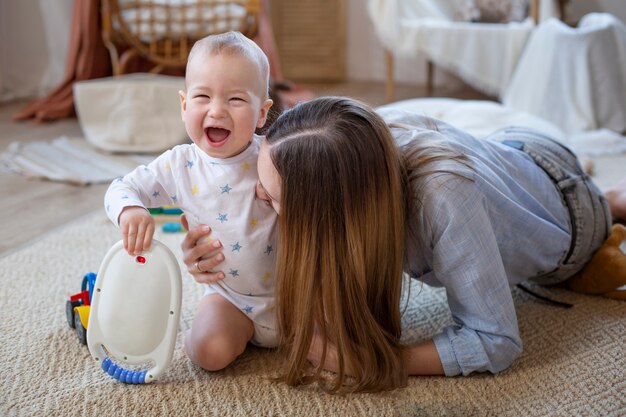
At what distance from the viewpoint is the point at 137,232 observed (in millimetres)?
913

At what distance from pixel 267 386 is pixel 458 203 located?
36 centimetres

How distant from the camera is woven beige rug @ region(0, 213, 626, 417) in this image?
0.93m

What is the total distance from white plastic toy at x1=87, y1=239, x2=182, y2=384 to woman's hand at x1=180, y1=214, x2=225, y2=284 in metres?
0.06

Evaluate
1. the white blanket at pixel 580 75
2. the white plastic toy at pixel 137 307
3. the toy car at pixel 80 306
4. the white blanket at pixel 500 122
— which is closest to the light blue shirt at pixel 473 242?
the white plastic toy at pixel 137 307

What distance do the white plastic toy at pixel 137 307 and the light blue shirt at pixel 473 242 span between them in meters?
0.34

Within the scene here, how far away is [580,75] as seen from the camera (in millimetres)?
2381

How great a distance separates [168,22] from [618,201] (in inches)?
66.5

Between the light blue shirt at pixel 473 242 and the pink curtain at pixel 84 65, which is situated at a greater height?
the light blue shirt at pixel 473 242

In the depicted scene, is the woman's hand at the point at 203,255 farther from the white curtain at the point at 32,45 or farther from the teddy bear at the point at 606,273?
the white curtain at the point at 32,45

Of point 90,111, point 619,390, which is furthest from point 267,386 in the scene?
point 90,111

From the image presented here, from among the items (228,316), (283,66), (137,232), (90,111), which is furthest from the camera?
(283,66)

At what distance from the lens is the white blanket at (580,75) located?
236 cm

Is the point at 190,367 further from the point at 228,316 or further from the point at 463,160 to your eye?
the point at 463,160

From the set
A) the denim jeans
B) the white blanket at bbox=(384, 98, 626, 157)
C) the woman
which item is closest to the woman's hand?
the woman
